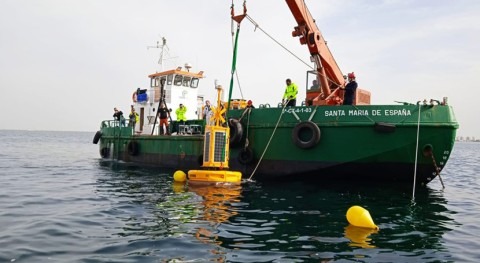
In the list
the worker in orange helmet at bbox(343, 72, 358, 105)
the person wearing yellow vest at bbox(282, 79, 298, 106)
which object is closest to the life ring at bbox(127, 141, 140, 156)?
the person wearing yellow vest at bbox(282, 79, 298, 106)

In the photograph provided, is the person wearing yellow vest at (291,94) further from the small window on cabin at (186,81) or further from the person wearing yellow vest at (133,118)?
the person wearing yellow vest at (133,118)

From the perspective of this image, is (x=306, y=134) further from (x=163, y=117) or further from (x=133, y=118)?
(x=133, y=118)

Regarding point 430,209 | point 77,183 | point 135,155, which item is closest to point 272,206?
point 430,209

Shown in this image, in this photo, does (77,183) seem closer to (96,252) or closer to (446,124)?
(96,252)

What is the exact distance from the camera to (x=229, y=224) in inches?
251

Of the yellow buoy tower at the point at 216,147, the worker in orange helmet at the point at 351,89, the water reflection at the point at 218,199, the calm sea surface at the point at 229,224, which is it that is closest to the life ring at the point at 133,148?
the calm sea surface at the point at 229,224

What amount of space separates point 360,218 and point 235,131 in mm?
6259

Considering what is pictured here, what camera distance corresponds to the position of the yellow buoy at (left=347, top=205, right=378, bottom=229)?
6.30 metres

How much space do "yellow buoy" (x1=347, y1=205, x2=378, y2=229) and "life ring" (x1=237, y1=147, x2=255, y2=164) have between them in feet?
18.6

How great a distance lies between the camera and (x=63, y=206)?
754 cm

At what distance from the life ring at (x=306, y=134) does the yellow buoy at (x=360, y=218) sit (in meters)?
4.25

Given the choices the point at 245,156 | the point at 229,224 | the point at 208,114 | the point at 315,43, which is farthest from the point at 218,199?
the point at 315,43

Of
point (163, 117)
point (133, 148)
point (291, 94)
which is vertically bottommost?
point (133, 148)

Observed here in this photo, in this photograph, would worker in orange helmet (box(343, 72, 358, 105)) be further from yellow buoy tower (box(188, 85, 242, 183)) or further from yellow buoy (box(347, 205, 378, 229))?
yellow buoy (box(347, 205, 378, 229))
